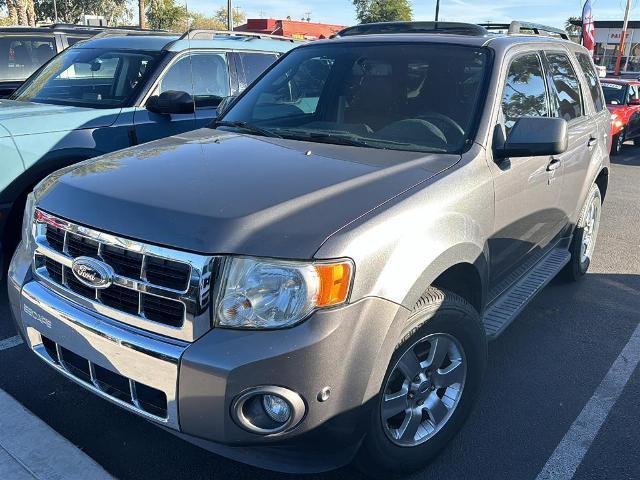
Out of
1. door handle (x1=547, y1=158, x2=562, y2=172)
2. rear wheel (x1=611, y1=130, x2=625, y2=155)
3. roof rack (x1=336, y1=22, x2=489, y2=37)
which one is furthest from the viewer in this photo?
rear wheel (x1=611, y1=130, x2=625, y2=155)

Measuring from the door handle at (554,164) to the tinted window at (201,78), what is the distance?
11.2 feet

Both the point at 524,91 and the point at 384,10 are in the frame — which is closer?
the point at 524,91

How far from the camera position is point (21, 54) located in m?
8.31

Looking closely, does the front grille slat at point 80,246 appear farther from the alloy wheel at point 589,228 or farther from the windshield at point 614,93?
the windshield at point 614,93

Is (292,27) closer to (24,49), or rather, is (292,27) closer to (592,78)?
(24,49)

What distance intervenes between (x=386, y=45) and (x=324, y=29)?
29416mm

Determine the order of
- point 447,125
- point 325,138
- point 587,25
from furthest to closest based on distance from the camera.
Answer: point 587,25
point 325,138
point 447,125

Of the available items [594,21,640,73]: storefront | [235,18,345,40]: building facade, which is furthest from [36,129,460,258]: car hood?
[594,21,640,73]: storefront

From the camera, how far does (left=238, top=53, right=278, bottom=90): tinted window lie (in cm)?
615

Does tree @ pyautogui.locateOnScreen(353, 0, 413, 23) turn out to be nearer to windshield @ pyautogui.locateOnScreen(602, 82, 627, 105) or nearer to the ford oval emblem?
windshield @ pyautogui.locateOnScreen(602, 82, 627, 105)

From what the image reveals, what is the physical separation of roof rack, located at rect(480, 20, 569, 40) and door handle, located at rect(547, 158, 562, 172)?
0.94m

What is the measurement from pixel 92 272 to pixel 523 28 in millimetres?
3548

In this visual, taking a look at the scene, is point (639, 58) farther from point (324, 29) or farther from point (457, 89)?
point (457, 89)

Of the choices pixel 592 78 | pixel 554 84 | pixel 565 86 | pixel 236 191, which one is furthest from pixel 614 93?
pixel 236 191
